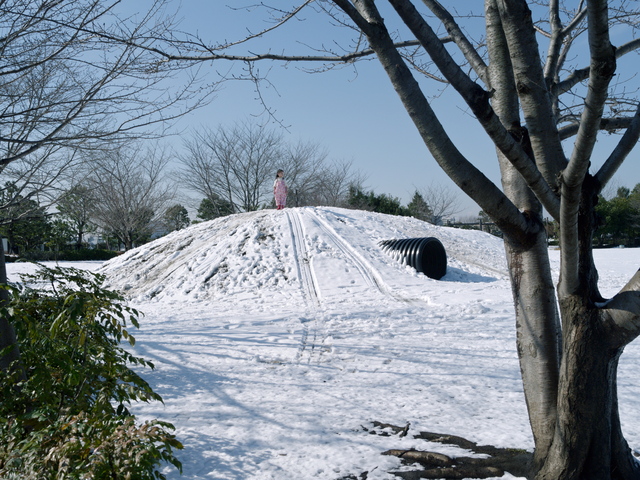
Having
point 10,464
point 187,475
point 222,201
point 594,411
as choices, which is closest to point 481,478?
point 594,411

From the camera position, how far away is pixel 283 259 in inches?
444

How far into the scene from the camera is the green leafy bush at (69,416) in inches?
68.5

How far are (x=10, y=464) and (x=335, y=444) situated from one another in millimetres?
1859

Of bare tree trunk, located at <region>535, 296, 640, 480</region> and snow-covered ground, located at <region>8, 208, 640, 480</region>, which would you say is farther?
snow-covered ground, located at <region>8, 208, 640, 480</region>

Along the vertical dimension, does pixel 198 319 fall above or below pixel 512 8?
below

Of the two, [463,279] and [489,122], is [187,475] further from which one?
[463,279]

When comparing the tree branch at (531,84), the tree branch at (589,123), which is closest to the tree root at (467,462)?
the tree branch at (589,123)

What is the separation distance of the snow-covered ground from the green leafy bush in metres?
0.83

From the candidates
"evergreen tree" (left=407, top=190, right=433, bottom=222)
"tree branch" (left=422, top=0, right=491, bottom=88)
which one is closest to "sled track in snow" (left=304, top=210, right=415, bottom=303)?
"tree branch" (left=422, top=0, right=491, bottom=88)

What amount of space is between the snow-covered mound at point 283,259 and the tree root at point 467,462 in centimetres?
608

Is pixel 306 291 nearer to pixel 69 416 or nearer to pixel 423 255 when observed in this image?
pixel 423 255

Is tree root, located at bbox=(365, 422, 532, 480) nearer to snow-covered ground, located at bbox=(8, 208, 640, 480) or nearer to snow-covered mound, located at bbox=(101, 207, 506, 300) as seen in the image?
snow-covered ground, located at bbox=(8, 208, 640, 480)

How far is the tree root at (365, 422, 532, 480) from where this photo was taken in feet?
8.87

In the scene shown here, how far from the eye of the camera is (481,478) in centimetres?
265
